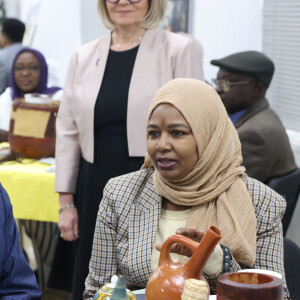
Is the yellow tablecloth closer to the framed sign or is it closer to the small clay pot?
the small clay pot

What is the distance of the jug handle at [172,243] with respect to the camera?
1592 mm

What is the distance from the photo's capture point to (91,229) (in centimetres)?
312

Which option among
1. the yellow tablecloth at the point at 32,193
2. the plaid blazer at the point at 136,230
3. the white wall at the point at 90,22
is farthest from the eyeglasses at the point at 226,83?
the white wall at the point at 90,22

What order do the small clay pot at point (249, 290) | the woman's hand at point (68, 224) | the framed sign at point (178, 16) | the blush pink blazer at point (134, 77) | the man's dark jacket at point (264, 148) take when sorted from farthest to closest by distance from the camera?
the framed sign at point (178, 16) < the man's dark jacket at point (264, 148) < the woman's hand at point (68, 224) < the blush pink blazer at point (134, 77) < the small clay pot at point (249, 290)

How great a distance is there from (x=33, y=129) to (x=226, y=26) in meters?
2.29

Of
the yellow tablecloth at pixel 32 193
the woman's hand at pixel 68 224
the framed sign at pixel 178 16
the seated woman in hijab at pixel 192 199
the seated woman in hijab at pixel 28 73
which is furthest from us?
the framed sign at pixel 178 16

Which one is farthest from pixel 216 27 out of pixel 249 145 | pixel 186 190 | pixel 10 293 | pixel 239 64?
pixel 10 293

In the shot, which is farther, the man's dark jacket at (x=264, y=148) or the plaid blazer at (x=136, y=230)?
the man's dark jacket at (x=264, y=148)

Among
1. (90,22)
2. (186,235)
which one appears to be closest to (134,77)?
(186,235)

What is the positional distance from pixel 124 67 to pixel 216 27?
306 cm

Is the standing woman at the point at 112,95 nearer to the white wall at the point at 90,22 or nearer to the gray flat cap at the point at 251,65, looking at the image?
the gray flat cap at the point at 251,65

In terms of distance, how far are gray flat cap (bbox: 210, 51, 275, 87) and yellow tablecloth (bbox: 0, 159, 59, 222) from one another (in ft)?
4.08

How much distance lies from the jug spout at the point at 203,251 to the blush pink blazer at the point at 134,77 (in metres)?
1.39

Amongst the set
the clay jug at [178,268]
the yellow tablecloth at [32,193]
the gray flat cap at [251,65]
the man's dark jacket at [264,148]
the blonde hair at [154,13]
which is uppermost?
the blonde hair at [154,13]
